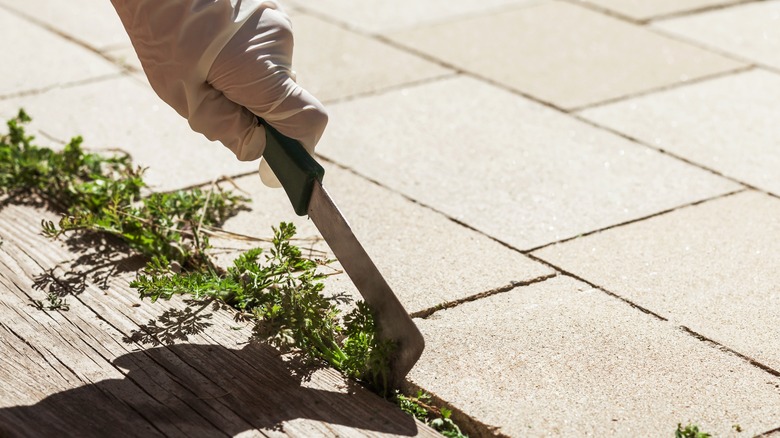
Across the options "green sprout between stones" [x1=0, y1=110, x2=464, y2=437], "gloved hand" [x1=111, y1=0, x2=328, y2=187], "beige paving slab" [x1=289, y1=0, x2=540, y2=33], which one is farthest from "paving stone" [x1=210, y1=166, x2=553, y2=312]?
"beige paving slab" [x1=289, y1=0, x2=540, y2=33]

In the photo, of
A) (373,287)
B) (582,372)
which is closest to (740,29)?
(582,372)

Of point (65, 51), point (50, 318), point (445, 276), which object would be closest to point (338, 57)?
point (65, 51)

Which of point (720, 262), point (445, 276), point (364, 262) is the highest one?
point (364, 262)

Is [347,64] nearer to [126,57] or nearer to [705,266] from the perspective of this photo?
[126,57]

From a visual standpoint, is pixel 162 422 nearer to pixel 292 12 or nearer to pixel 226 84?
pixel 226 84

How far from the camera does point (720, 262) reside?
12.1 feet

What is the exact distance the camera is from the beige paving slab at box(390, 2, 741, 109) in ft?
17.6

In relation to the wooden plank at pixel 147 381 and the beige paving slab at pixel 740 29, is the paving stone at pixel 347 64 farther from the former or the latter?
the wooden plank at pixel 147 381

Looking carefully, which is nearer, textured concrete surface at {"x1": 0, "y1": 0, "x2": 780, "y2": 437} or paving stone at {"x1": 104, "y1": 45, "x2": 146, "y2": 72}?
textured concrete surface at {"x1": 0, "y1": 0, "x2": 780, "y2": 437}

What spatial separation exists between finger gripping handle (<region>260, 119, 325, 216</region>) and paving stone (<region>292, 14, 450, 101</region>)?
2.20 meters

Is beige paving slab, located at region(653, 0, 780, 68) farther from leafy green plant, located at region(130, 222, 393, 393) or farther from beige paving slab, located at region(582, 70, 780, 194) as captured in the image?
leafy green plant, located at region(130, 222, 393, 393)

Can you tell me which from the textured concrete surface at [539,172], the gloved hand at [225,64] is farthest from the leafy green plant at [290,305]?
the gloved hand at [225,64]

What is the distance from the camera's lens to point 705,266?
3.66m

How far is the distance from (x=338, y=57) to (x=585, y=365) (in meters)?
3.09
